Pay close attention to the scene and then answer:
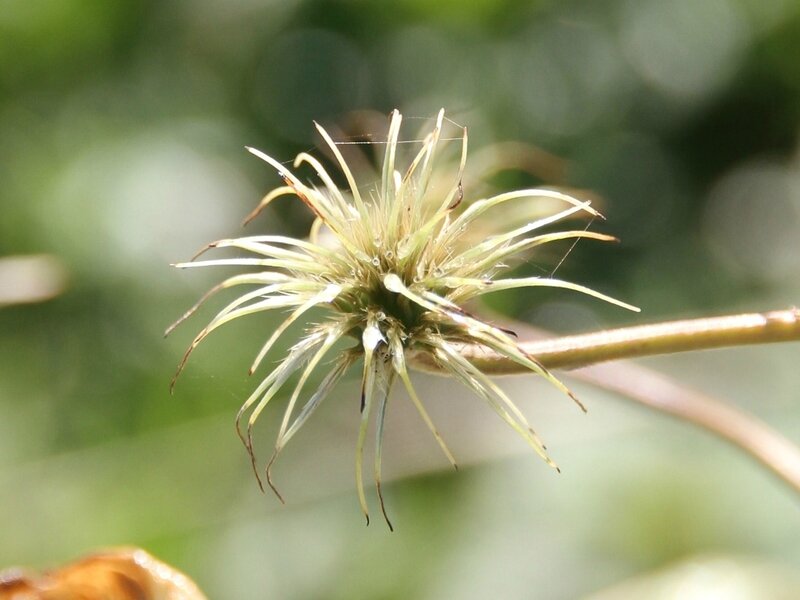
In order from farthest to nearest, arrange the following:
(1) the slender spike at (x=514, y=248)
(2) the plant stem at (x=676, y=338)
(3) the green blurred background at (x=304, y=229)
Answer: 1. (3) the green blurred background at (x=304, y=229)
2. (1) the slender spike at (x=514, y=248)
3. (2) the plant stem at (x=676, y=338)

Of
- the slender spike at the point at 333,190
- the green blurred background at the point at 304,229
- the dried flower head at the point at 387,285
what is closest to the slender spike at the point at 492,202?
the dried flower head at the point at 387,285

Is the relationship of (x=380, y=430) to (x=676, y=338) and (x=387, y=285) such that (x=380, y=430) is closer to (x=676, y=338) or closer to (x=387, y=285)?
(x=387, y=285)

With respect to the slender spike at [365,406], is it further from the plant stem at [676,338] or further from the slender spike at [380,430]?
the plant stem at [676,338]

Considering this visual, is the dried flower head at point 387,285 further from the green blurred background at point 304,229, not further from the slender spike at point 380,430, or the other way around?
the green blurred background at point 304,229

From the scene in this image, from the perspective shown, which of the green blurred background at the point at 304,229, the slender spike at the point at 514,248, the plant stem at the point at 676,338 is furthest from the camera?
the green blurred background at the point at 304,229

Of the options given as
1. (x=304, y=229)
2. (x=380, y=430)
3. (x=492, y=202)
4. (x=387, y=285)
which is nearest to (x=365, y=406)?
(x=380, y=430)

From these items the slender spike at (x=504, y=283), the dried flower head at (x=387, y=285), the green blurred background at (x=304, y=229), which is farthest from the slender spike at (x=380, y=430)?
the green blurred background at (x=304, y=229)

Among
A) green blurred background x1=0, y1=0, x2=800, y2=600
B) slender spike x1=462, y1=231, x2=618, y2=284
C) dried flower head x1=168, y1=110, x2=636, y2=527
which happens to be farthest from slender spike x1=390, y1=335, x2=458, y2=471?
green blurred background x1=0, y1=0, x2=800, y2=600

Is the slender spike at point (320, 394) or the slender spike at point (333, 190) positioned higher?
the slender spike at point (333, 190)

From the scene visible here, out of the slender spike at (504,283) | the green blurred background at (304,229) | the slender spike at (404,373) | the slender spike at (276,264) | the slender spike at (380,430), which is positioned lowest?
the green blurred background at (304,229)

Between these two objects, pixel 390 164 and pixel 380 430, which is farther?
pixel 390 164

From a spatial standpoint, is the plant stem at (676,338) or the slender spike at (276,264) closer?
the plant stem at (676,338)
